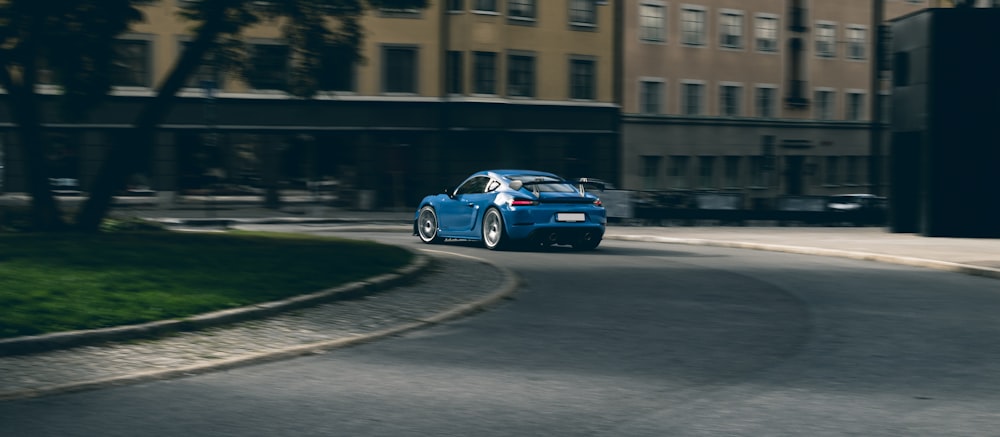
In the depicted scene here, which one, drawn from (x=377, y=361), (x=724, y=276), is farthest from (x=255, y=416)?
(x=724, y=276)

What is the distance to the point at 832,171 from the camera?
61312mm

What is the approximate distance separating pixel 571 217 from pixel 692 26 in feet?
115

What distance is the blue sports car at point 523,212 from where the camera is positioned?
2147cm

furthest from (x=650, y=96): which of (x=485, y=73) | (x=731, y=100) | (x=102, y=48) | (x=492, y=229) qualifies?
(x=102, y=48)

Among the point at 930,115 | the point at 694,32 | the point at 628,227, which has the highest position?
the point at 694,32

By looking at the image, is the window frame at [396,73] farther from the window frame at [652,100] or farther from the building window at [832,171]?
the building window at [832,171]

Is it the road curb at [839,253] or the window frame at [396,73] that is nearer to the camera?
the road curb at [839,253]

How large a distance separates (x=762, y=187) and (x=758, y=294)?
4419 cm

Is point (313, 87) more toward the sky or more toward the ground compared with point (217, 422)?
more toward the sky

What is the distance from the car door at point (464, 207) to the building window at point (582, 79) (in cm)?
2748

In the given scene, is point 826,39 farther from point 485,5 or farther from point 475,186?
point 475,186

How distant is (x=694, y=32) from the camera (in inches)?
2179

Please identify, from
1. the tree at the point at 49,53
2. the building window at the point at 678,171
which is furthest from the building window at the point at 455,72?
the tree at the point at 49,53

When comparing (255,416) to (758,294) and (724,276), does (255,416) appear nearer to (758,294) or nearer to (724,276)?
(758,294)
